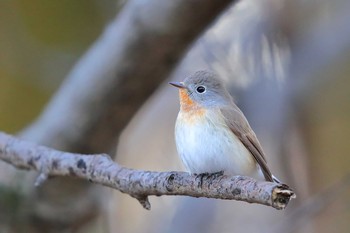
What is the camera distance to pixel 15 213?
2.48 meters

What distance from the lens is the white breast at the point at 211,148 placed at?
72.1 inches

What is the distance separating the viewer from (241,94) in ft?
9.38

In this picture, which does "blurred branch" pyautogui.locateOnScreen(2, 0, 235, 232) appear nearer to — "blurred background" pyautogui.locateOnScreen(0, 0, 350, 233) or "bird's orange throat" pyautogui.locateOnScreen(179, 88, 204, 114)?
"blurred background" pyautogui.locateOnScreen(0, 0, 350, 233)

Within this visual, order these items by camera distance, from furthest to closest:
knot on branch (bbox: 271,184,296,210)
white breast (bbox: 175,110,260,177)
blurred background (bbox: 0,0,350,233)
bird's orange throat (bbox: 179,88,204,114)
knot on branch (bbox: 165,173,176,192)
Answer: blurred background (bbox: 0,0,350,233) → bird's orange throat (bbox: 179,88,204,114) → white breast (bbox: 175,110,260,177) → knot on branch (bbox: 165,173,176,192) → knot on branch (bbox: 271,184,296,210)

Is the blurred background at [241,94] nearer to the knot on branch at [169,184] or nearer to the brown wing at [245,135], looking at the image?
the brown wing at [245,135]

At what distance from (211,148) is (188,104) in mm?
241

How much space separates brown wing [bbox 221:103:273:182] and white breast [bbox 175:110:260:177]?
1cm

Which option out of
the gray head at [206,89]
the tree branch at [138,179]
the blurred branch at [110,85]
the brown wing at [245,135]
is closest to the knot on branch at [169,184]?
the tree branch at [138,179]

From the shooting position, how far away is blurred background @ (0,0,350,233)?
8.26 ft

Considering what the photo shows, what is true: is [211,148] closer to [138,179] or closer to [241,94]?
[138,179]

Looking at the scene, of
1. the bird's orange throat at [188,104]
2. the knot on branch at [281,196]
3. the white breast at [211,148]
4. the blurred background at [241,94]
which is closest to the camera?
the knot on branch at [281,196]

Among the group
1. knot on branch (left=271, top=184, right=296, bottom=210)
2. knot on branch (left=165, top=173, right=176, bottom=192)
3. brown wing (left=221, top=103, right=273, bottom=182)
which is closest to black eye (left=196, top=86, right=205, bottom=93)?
brown wing (left=221, top=103, right=273, bottom=182)

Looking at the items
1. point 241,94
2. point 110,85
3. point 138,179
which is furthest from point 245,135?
point 241,94

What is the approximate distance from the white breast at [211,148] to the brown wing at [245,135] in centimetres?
1
